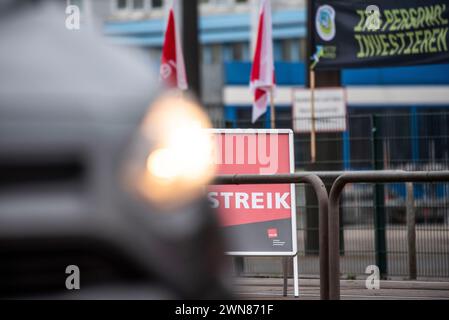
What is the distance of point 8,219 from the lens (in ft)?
6.08

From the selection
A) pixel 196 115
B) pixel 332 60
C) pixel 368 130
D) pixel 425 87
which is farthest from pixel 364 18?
pixel 425 87

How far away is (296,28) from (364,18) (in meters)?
32.2

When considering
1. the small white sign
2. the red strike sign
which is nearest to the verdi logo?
the small white sign

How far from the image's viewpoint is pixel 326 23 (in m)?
11.3

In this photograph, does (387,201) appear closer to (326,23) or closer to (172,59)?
(326,23)

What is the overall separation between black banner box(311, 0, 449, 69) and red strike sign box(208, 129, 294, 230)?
4039 mm

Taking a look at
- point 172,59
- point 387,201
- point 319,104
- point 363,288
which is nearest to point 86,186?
point 363,288

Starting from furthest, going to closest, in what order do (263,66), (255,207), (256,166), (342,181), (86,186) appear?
(263,66) < (256,166) < (255,207) < (342,181) < (86,186)

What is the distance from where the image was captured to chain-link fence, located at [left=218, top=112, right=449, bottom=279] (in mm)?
9234

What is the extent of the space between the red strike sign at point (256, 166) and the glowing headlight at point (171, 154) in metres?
4.83

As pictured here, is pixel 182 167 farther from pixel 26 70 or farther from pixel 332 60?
pixel 332 60

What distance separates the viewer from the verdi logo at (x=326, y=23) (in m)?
11.3

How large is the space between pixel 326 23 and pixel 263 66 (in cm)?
139
